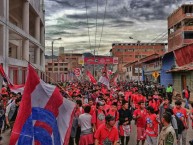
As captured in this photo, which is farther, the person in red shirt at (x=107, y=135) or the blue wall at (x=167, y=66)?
the blue wall at (x=167, y=66)

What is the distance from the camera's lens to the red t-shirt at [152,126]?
955cm

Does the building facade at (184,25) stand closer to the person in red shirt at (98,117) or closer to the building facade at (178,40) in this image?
the building facade at (178,40)

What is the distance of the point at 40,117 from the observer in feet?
19.7

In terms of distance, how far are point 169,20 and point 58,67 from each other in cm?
7802

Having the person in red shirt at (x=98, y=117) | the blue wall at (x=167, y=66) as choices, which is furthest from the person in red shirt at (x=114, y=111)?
the blue wall at (x=167, y=66)

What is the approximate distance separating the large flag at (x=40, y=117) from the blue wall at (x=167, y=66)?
30.8m

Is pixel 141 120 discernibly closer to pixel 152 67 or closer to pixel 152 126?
pixel 152 126

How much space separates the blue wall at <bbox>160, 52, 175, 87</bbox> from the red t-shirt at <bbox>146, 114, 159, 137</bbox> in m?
27.1

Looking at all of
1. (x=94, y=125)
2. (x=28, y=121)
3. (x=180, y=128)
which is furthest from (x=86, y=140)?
(x=28, y=121)

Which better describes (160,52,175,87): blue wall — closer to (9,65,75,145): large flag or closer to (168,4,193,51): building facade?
(168,4,193,51): building facade

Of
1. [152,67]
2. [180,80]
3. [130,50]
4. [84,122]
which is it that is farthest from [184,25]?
[130,50]

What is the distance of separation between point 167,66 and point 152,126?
30663 millimetres

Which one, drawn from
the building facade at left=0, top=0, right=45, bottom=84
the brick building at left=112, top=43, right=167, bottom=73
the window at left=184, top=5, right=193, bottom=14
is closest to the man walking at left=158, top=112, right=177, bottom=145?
the building facade at left=0, top=0, right=45, bottom=84

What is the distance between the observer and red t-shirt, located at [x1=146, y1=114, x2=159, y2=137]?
9.55m
